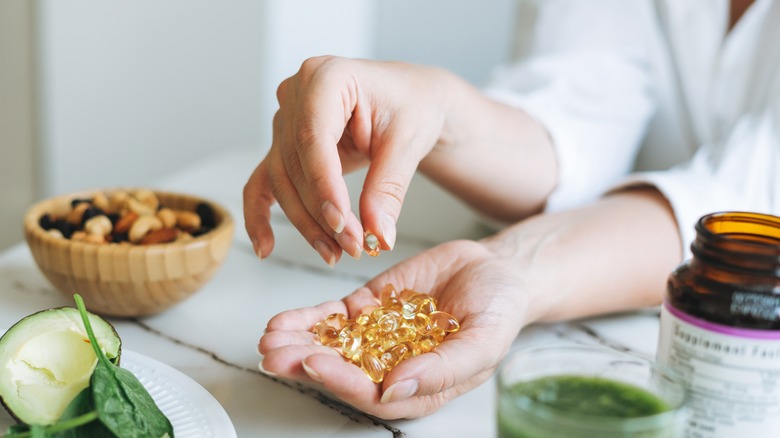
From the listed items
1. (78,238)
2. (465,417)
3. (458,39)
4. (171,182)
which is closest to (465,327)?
(465,417)

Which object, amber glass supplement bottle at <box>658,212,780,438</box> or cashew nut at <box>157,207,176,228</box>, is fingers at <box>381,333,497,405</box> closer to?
amber glass supplement bottle at <box>658,212,780,438</box>

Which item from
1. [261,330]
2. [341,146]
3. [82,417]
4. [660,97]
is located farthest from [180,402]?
[660,97]

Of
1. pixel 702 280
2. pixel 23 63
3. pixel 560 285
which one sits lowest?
pixel 23 63

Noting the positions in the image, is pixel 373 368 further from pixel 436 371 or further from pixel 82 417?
pixel 82 417

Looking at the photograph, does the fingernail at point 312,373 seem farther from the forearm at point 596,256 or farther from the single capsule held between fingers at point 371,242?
the forearm at point 596,256

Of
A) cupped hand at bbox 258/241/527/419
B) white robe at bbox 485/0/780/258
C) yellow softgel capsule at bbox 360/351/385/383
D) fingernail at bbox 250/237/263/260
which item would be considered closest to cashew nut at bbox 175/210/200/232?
fingernail at bbox 250/237/263/260

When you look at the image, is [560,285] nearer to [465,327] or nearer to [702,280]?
[465,327]
